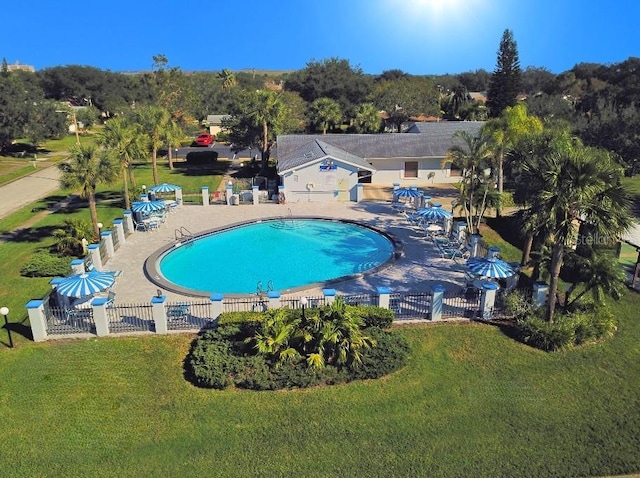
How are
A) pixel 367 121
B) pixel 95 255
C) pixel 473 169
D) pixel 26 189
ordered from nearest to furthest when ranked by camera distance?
1. pixel 95 255
2. pixel 473 169
3. pixel 26 189
4. pixel 367 121

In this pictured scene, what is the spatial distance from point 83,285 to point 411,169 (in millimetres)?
30818

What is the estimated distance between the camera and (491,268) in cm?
2066

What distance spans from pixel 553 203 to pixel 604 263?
3.54 metres

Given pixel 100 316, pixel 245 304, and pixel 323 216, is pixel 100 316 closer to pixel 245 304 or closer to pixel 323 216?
pixel 245 304

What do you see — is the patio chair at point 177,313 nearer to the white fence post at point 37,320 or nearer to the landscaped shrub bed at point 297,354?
the landscaped shrub bed at point 297,354

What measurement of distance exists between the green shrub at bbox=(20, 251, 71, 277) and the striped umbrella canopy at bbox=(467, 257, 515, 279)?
64.2ft

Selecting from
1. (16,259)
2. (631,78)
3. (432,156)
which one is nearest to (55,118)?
(16,259)

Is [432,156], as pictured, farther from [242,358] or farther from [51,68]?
[51,68]

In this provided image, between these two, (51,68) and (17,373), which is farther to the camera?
(51,68)

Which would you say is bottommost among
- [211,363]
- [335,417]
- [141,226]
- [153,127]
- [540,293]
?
[335,417]

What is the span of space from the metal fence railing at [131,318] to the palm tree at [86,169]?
10094 mm

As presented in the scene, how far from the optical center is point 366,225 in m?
32.1

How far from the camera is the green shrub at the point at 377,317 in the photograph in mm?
18875

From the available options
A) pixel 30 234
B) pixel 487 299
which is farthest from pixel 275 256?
pixel 30 234
